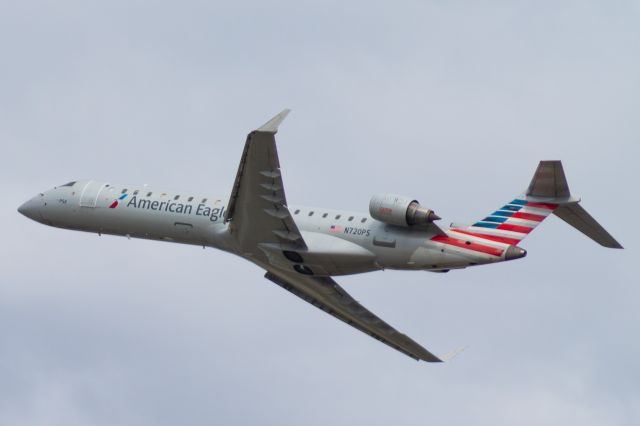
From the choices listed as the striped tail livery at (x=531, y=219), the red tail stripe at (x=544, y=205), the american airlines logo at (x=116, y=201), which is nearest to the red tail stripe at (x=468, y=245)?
the striped tail livery at (x=531, y=219)

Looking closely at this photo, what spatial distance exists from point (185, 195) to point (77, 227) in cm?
524

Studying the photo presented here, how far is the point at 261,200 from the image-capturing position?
52562 mm

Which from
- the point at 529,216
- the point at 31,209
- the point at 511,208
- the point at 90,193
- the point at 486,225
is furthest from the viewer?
the point at 31,209

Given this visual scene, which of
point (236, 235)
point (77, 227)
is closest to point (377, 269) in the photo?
point (236, 235)

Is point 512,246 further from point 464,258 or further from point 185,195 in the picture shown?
point 185,195

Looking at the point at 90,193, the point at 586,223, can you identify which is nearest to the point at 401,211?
the point at 586,223

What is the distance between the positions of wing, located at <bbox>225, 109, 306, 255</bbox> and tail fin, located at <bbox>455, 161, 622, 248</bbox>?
6.26 metres

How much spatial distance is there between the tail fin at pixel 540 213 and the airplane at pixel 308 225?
4 cm

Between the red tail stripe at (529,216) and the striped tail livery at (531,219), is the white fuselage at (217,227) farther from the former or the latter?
the red tail stripe at (529,216)

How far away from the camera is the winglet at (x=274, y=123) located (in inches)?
1923

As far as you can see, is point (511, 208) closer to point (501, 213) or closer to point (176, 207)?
point (501, 213)

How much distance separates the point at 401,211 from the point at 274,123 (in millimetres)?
6203

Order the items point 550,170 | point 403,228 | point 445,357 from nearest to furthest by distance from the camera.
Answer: point 550,170 → point 403,228 → point 445,357

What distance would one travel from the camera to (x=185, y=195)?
57688 millimetres
